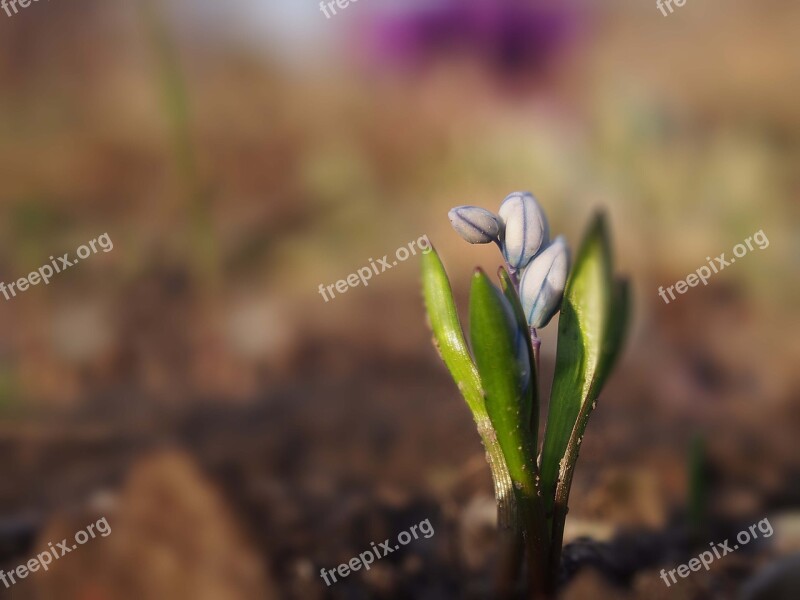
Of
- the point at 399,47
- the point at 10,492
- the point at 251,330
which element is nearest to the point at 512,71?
the point at 399,47

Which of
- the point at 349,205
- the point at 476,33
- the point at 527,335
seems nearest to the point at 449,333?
the point at 527,335

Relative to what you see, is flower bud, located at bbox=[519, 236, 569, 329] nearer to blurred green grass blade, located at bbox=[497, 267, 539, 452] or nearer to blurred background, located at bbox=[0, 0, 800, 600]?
blurred green grass blade, located at bbox=[497, 267, 539, 452]

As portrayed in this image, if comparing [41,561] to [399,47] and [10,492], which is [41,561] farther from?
[399,47]

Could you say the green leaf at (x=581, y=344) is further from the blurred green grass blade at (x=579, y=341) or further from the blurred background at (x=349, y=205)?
the blurred background at (x=349, y=205)

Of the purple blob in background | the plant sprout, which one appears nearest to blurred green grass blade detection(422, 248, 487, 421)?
the plant sprout

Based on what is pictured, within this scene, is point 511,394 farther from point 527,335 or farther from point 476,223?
point 476,223

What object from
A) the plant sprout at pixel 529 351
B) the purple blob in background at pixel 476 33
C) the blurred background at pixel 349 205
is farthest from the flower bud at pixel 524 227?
the purple blob in background at pixel 476 33

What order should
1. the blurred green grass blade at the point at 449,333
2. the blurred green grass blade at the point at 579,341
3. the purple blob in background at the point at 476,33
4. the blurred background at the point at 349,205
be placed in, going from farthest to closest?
the purple blob in background at the point at 476,33 < the blurred background at the point at 349,205 < the blurred green grass blade at the point at 449,333 < the blurred green grass blade at the point at 579,341
